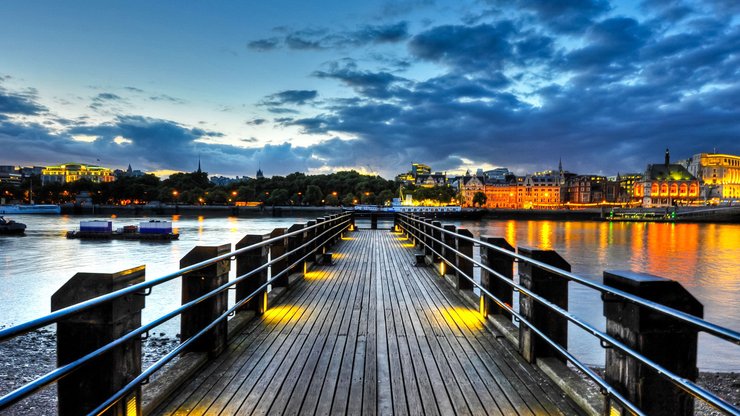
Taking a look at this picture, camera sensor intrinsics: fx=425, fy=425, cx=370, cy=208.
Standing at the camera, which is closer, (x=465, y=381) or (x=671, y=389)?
(x=671, y=389)

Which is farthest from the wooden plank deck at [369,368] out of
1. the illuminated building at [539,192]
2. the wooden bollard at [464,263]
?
the illuminated building at [539,192]

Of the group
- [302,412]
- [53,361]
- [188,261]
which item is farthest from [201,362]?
[53,361]

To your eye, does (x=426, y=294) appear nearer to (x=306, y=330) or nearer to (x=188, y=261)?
(x=306, y=330)

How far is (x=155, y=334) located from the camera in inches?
459

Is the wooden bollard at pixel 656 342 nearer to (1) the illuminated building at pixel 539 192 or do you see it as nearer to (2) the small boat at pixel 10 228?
(2) the small boat at pixel 10 228

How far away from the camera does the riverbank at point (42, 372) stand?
670cm

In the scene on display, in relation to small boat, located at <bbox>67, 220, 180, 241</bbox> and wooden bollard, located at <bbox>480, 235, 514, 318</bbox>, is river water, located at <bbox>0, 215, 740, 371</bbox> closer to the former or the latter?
small boat, located at <bbox>67, 220, 180, 241</bbox>

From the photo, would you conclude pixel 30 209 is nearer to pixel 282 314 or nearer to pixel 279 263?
pixel 279 263

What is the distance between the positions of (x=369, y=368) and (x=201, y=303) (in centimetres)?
172

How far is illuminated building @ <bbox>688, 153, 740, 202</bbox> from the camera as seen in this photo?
174 metres

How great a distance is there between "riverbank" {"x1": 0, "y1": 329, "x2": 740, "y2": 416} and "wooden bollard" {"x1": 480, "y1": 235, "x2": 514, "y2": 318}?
165 inches

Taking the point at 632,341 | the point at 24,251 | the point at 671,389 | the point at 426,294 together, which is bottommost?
the point at 24,251

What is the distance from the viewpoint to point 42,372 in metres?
8.37

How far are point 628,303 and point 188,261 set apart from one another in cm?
364
